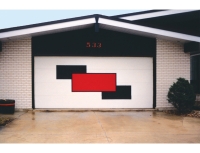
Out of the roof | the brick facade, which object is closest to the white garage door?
the brick facade

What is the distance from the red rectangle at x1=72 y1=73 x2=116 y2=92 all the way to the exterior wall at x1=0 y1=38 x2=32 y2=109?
194 centimetres

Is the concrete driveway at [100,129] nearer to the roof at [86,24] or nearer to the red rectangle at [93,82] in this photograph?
the red rectangle at [93,82]

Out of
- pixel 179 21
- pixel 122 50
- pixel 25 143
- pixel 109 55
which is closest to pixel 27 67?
pixel 109 55

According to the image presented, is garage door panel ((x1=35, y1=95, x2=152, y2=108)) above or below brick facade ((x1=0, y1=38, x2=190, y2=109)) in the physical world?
below

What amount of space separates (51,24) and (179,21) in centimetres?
604

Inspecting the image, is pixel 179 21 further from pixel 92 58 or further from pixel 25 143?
pixel 25 143

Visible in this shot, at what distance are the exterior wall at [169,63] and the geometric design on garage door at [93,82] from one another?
142 centimetres

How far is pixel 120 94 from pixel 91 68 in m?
1.63

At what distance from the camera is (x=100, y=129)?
239 inches

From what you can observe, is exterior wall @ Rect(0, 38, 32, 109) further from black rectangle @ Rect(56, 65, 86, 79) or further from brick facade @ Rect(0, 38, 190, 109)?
black rectangle @ Rect(56, 65, 86, 79)

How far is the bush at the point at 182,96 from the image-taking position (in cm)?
830

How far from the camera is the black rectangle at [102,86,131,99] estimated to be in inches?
369

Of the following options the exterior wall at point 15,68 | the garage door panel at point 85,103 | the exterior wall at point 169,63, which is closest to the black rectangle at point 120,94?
the garage door panel at point 85,103

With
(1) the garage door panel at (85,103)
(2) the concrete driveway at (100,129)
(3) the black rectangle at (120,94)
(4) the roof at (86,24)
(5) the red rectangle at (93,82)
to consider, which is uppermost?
(4) the roof at (86,24)
